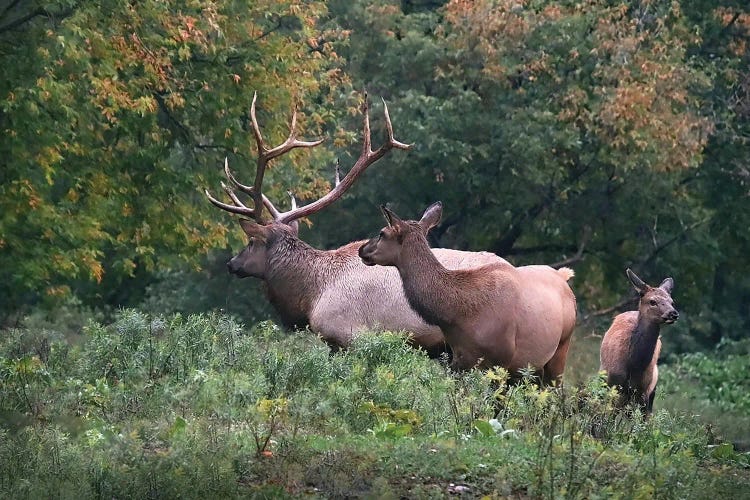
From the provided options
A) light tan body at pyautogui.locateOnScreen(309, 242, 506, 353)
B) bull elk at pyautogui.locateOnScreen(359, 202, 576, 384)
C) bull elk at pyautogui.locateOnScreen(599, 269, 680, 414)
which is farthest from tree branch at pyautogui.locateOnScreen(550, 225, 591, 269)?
bull elk at pyautogui.locateOnScreen(359, 202, 576, 384)

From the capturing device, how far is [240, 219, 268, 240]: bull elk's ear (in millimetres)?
15156

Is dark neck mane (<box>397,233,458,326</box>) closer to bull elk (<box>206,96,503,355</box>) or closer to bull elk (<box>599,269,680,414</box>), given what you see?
bull elk (<box>206,96,503,355</box>)

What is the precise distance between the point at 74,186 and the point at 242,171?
2.85 meters

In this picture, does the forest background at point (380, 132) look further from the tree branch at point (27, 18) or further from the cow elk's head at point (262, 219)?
the cow elk's head at point (262, 219)

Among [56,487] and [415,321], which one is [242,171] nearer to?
[415,321]

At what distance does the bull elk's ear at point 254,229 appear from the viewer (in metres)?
15.2

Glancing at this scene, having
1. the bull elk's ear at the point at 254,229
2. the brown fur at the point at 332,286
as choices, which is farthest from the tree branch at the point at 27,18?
the brown fur at the point at 332,286

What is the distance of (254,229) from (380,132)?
1375 cm

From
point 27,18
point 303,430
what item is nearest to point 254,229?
point 303,430

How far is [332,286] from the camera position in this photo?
14.7 m

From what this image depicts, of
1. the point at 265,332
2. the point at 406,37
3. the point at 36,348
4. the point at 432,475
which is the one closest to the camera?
the point at 432,475

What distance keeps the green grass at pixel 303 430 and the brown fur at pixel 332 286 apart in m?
1.51

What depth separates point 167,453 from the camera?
8375 millimetres

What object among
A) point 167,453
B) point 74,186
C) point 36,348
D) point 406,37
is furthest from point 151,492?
point 406,37
